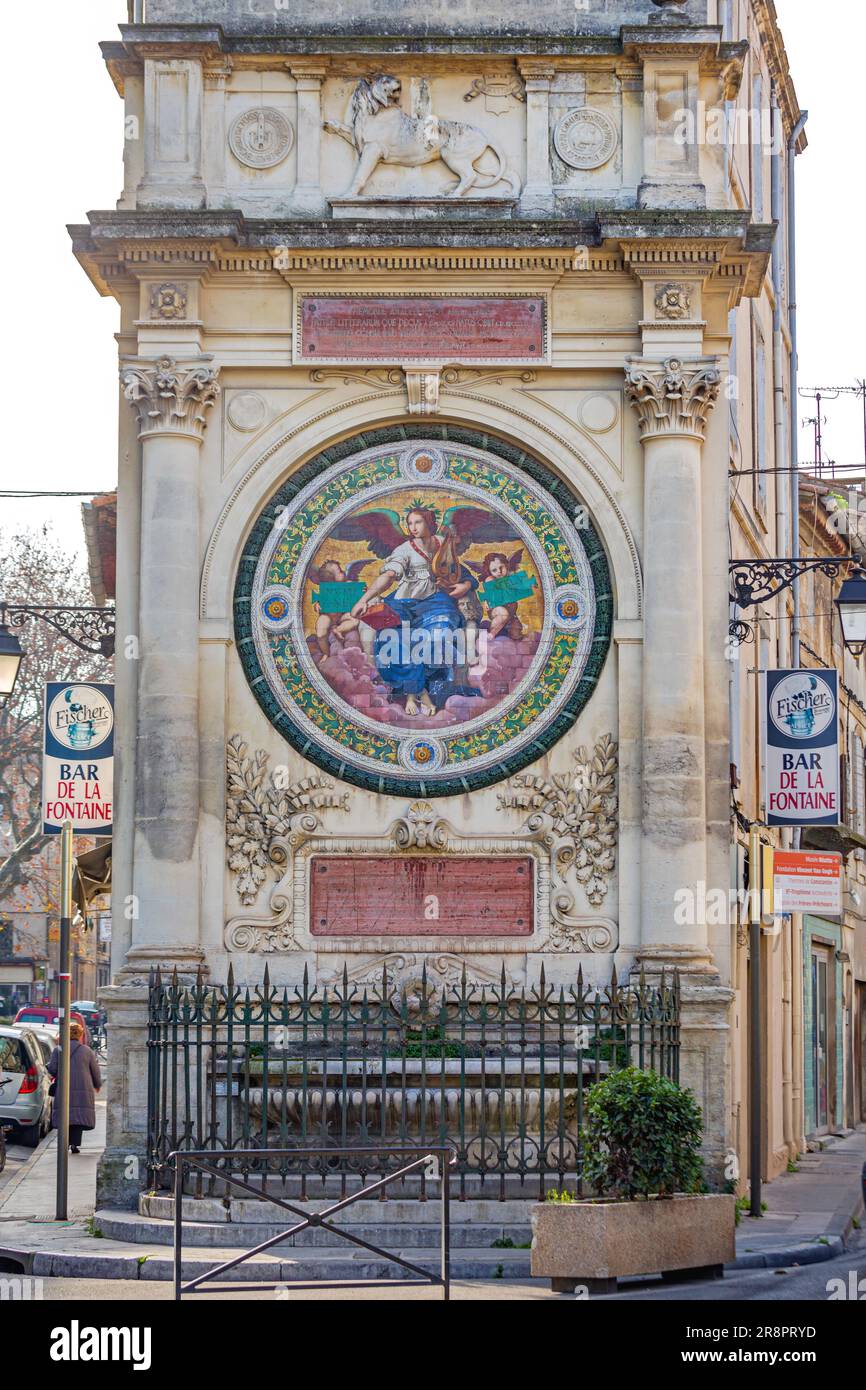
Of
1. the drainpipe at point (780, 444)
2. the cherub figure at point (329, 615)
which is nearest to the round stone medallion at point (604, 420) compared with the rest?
the cherub figure at point (329, 615)

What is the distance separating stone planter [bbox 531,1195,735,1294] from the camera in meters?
14.9

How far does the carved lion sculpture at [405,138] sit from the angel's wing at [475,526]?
2.96 m

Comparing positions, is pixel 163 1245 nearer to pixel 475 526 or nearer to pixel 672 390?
pixel 475 526

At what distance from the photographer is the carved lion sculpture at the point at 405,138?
2084 cm

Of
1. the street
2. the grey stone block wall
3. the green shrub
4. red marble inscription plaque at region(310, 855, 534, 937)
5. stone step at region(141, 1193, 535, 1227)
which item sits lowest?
the street

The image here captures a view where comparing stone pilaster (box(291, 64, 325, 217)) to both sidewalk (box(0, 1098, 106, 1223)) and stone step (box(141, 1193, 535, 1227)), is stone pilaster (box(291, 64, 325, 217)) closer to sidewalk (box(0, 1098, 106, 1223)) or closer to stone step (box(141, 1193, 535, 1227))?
stone step (box(141, 1193, 535, 1227))

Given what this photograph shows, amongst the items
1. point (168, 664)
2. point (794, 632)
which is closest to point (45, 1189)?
point (168, 664)

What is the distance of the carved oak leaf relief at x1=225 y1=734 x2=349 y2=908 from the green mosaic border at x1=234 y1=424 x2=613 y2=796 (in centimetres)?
28

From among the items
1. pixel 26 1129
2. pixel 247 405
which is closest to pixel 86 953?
pixel 26 1129

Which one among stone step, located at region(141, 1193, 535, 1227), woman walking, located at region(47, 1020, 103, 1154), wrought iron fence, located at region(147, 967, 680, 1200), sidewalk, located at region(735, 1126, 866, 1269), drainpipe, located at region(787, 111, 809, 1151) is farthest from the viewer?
woman walking, located at region(47, 1020, 103, 1154)

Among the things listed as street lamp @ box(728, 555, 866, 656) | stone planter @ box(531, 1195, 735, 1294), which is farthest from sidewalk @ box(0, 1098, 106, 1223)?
street lamp @ box(728, 555, 866, 656)

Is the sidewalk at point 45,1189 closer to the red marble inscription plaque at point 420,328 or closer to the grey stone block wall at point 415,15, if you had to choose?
the red marble inscription plaque at point 420,328

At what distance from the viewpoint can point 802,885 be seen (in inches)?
850

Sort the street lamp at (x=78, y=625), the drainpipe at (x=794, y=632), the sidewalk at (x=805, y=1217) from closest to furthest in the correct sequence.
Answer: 1. the sidewalk at (x=805, y=1217)
2. the street lamp at (x=78, y=625)
3. the drainpipe at (x=794, y=632)
